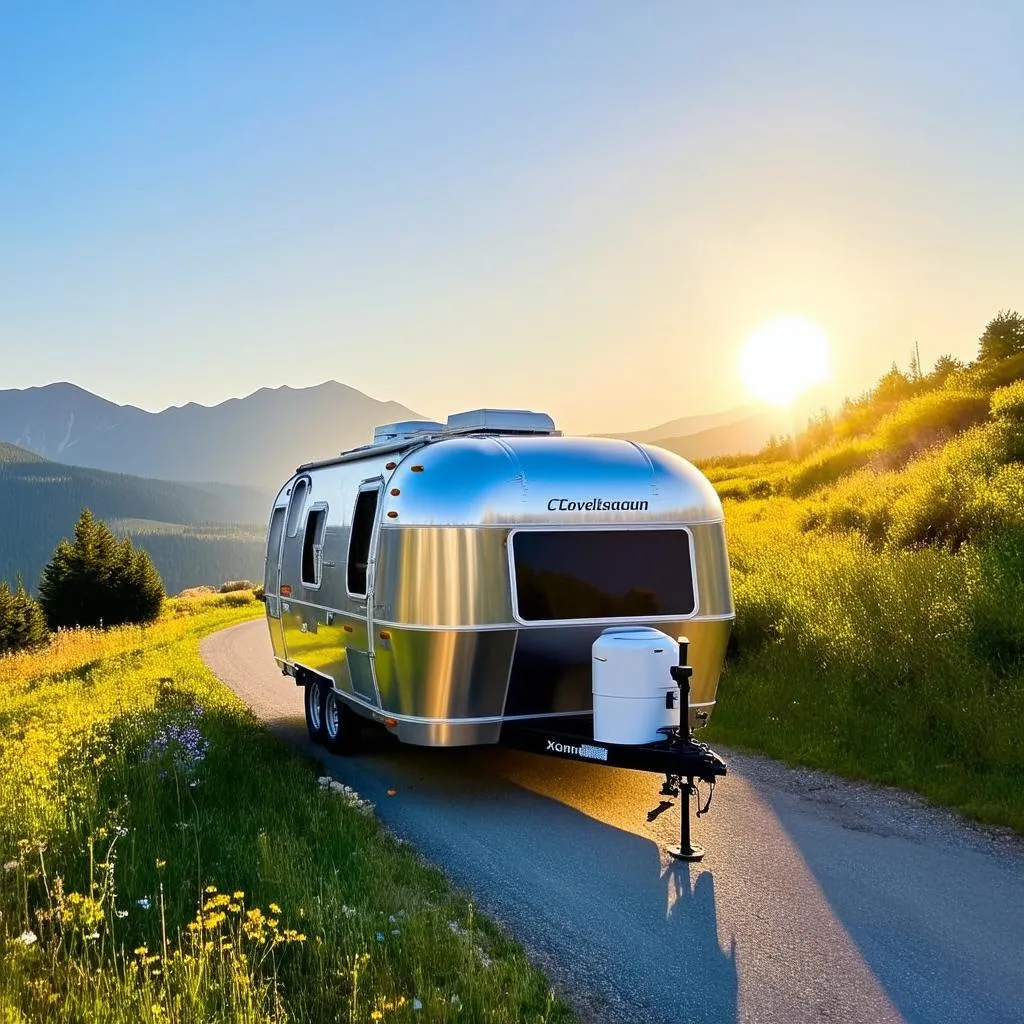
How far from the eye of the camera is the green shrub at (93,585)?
4953cm

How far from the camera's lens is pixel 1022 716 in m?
7.69

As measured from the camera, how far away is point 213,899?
189 inches

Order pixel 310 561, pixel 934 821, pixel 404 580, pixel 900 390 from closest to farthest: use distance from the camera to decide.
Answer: pixel 934 821
pixel 404 580
pixel 310 561
pixel 900 390

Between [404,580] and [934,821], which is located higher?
[404,580]

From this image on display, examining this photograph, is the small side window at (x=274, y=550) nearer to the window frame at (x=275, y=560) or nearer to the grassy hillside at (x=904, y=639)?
the window frame at (x=275, y=560)

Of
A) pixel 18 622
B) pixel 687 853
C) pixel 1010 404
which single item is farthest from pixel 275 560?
pixel 18 622

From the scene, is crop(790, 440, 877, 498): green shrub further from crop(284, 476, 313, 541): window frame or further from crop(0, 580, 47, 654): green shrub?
crop(0, 580, 47, 654): green shrub

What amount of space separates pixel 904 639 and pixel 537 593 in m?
4.29

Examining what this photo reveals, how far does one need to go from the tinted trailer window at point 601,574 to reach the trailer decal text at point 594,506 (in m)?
0.18

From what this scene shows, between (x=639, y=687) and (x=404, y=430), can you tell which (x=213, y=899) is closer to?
(x=639, y=687)

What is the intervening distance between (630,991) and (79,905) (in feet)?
9.66

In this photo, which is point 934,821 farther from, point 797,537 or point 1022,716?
point 797,537

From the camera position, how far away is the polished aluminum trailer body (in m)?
7.44

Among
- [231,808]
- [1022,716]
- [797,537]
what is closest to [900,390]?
[797,537]
